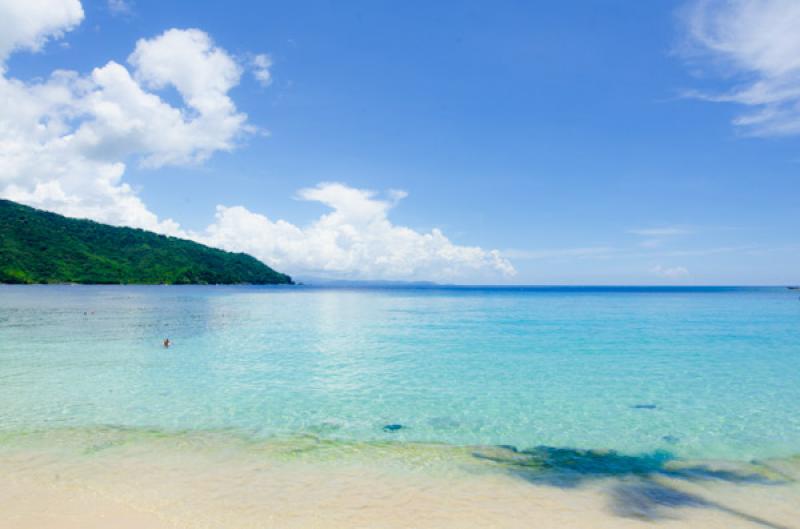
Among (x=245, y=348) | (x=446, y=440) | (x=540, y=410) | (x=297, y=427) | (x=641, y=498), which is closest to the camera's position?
(x=641, y=498)

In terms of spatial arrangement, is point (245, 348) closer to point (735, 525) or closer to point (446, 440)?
point (446, 440)

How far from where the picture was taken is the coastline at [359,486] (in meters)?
9.53

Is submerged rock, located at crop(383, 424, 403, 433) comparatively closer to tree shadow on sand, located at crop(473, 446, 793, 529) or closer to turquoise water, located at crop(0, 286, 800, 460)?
turquoise water, located at crop(0, 286, 800, 460)

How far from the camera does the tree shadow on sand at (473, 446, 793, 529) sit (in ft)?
33.6

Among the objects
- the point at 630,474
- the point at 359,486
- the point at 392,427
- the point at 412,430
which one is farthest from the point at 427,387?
the point at 359,486

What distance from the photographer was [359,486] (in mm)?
11211

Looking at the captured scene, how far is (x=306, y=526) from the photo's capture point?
9.17 meters

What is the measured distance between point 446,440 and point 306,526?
665 centimetres

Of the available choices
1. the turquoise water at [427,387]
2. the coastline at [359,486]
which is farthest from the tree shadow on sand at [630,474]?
the turquoise water at [427,387]

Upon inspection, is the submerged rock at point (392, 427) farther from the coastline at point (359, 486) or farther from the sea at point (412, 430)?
the coastline at point (359, 486)

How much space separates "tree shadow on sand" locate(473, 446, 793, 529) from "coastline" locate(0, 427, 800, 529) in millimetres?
47

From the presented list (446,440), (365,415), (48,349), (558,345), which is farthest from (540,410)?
(48,349)

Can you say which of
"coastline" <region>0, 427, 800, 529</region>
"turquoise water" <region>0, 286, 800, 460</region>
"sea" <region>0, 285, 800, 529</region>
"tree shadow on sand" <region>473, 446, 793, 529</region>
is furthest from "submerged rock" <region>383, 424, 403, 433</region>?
"tree shadow on sand" <region>473, 446, 793, 529</region>

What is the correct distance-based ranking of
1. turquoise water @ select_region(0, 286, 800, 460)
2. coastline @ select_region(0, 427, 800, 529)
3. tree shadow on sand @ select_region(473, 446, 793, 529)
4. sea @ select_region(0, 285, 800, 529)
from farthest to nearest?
1. turquoise water @ select_region(0, 286, 800, 460)
2. sea @ select_region(0, 285, 800, 529)
3. tree shadow on sand @ select_region(473, 446, 793, 529)
4. coastline @ select_region(0, 427, 800, 529)
